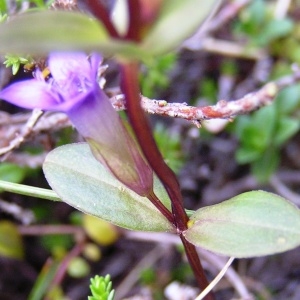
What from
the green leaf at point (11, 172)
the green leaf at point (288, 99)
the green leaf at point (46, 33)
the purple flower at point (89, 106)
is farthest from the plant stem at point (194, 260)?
the green leaf at point (288, 99)

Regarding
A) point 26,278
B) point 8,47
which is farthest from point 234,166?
point 8,47

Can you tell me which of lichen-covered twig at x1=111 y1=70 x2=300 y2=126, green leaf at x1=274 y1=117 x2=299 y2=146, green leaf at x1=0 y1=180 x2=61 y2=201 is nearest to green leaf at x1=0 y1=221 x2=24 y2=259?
green leaf at x1=0 y1=180 x2=61 y2=201

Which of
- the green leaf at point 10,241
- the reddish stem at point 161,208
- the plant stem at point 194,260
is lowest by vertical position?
the green leaf at point 10,241

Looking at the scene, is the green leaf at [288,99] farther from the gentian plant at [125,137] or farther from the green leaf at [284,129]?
the gentian plant at [125,137]

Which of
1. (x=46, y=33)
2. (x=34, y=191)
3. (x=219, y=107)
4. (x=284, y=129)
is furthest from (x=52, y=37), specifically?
(x=284, y=129)

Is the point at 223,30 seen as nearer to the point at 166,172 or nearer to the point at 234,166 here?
the point at 234,166

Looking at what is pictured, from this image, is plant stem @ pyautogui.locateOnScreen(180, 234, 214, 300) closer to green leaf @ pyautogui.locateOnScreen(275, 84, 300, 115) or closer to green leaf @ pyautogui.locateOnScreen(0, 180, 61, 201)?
green leaf @ pyautogui.locateOnScreen(0, 180, 61, 201)
